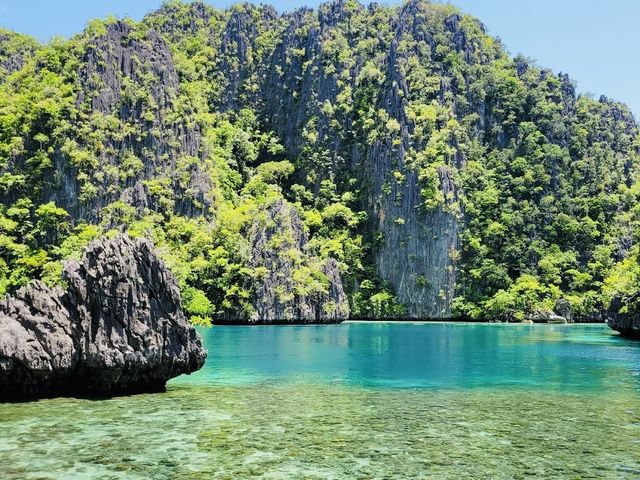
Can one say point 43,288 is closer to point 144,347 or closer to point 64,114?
point 144,347

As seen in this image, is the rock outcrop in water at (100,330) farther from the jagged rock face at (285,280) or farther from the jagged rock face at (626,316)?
the jagged rock face at (285,280)

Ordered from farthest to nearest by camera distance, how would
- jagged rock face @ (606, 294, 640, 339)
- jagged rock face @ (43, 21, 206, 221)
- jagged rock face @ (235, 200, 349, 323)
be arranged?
jagged rock face @ (43, 21, 206, 221), jagged rock face @ (235, 200, 349, 323), jagged rock face @ (606, 294, 640, 339)

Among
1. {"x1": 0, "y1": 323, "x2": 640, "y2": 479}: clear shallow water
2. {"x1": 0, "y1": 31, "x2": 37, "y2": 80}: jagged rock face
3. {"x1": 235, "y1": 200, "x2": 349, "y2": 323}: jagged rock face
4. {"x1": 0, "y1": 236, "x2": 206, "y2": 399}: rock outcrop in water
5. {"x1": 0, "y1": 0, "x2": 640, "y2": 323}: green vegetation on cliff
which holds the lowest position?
{"x1": 0, "y1": 323, "x2": 640, "y2": 479}: clear shallow water

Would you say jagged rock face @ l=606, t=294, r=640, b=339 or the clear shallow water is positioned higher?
jagged rock face @ l=606, t=294, r=640, b=339

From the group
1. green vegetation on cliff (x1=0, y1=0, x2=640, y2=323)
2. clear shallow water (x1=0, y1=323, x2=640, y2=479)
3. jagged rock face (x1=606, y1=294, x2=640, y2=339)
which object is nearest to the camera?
clear shallow water (x1=0, y1=323, x2=640, y2=479)

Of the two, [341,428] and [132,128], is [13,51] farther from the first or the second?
[341,428]

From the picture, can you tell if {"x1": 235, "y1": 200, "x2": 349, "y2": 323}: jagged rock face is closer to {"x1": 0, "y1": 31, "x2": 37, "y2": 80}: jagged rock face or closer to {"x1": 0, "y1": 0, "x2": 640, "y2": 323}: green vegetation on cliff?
{"x1": 0, "y1": 0, "x2": 640, "y2": 323}: green vegetation on cliff

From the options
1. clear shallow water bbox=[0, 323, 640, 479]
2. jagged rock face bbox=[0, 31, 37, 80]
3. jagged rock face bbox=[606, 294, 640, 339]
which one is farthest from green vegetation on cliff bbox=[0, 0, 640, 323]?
clear shallow water bbox=[0, 323, 640, 479]

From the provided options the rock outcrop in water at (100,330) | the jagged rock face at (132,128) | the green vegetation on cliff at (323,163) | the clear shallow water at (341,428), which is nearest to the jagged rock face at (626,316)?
the green vegetation on cliff at (323,163)

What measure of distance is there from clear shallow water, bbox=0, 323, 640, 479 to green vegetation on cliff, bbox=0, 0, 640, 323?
4510 centimetres

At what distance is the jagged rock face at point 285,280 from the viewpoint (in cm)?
7612

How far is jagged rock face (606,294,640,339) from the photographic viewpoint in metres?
47.5

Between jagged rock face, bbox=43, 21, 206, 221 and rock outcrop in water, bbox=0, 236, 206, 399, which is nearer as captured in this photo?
rock outcrop in water, bbox=0, 236, 206, 399

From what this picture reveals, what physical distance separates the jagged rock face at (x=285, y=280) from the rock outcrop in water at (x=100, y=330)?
55496 mm
